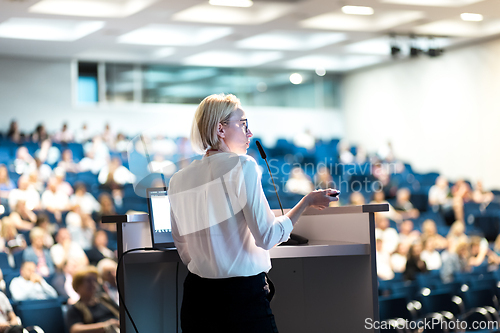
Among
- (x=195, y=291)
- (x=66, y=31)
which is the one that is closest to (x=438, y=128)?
(x=66, y=31)

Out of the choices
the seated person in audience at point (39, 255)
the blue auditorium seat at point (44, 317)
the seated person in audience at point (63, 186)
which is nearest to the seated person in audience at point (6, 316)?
the blue auditorium seat at point (44, 317)

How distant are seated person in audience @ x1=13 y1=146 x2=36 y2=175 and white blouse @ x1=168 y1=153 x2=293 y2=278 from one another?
5.79 meters

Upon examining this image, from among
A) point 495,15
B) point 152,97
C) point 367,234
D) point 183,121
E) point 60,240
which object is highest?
point 495,15

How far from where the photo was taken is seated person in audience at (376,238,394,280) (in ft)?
17.2

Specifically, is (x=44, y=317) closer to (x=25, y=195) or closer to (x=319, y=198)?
Result: (x=319, y=198)

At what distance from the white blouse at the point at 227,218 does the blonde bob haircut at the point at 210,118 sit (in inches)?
2.0

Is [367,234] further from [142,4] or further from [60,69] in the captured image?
[60,69]

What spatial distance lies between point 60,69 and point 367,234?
898 centimetres

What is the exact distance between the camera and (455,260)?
5.48 m

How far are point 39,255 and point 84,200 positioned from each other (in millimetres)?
1477

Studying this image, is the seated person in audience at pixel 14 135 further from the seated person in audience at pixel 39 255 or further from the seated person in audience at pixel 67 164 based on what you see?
the seated person in audience at pixel 39 255

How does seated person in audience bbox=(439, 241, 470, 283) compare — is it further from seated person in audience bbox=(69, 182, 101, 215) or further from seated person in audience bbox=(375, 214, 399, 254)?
seated person in audience bbox=(69, 182, 101, 215)

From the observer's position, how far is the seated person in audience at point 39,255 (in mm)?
4555

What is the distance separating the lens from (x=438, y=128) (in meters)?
9.97
